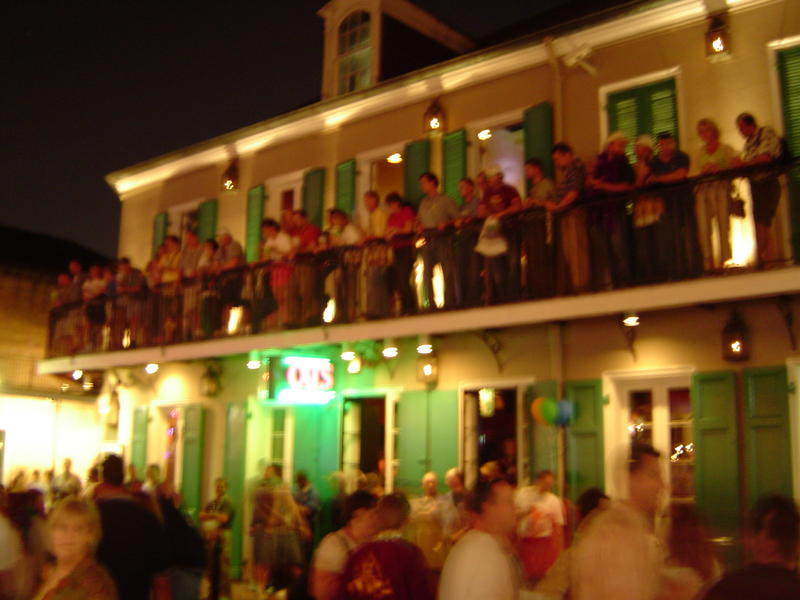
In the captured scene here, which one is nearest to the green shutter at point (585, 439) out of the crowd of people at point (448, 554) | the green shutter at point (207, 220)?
the crowd of people at point (448, 554)

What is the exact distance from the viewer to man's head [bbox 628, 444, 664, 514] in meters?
5.50

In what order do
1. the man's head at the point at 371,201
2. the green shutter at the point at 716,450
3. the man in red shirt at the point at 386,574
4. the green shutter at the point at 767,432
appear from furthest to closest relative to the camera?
1. the man's head at the point at 371,201
2. the green shutter at the point at 716,450
3. the green shutter at the point at 767,432
4. the man in red shirt at the point at 386,574

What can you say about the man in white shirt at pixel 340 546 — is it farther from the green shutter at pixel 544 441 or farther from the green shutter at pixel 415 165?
the green shutter at pixel 415 165

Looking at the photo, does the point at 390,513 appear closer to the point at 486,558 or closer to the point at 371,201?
the point at 486,558

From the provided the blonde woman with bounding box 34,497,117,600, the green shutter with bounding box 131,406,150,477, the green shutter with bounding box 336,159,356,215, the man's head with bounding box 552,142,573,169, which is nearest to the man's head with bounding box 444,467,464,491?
the man's head with bounding box 552,142,573,169

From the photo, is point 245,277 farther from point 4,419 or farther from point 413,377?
point 4,419

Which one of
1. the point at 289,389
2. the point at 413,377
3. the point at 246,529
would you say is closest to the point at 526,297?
the point at 413,377

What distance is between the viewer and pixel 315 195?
15.0 m

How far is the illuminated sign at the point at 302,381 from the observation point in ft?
43.8

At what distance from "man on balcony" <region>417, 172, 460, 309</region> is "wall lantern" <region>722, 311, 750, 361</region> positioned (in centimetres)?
329

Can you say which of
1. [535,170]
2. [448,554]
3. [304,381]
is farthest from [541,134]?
[448,554]

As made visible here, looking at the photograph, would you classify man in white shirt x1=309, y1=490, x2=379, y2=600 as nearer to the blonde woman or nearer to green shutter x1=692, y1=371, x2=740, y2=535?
the blonde woman

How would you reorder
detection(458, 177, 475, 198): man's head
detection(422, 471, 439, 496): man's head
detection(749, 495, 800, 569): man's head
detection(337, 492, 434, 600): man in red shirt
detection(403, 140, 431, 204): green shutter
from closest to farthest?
detection(749, 495, 800, 569): man's head
detection(337, 492, 434, 600): man in red shirt
detection(422, 471, 439, 496): man's head
detection(458, 177, 475, 198): man's head
detection(403, 140, 431, 204): green shutter

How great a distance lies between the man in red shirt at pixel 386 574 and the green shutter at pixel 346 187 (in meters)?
9.79
